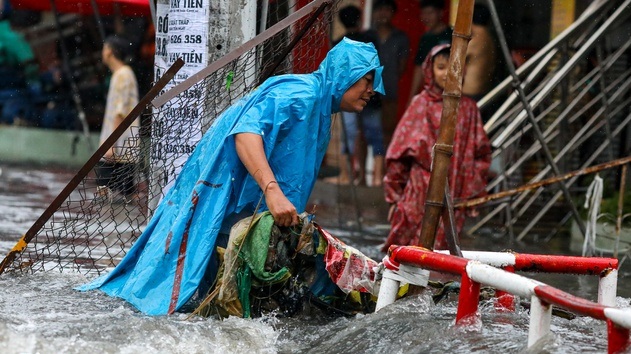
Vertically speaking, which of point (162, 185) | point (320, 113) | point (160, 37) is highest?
point (160, 37)

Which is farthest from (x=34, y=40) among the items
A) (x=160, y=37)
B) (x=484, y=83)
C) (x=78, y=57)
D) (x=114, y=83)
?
(x=160, y=37)

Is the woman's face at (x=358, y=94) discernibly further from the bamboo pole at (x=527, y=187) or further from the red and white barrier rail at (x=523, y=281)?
the bamboo pole at (x=527, y=187)

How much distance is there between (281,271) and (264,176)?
44 cm

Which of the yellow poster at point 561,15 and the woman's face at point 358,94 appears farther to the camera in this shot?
the yellow poster at point 561,15

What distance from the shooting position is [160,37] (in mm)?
6648

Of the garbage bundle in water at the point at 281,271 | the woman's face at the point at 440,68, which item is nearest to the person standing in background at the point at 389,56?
the woman's face at the point at 440,68

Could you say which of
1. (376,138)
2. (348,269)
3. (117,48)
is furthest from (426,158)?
(117,48)

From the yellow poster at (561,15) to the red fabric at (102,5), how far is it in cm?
415

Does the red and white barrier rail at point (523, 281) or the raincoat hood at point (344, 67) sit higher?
the raincoat hood at point (344, 67)

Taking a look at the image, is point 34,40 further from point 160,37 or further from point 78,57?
point 160,37

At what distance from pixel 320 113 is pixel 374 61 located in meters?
0.35

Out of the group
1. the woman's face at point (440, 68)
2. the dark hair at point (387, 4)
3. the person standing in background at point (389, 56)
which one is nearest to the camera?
the woman's face at point (440, 68)

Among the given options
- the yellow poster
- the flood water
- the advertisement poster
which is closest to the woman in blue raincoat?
the flood water

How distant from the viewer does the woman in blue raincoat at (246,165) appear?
16.8ft
